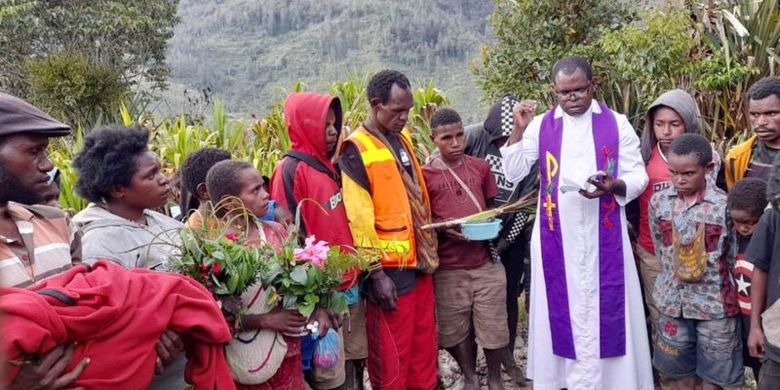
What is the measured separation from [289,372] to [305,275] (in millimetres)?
570

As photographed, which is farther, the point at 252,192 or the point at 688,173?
the point at 688,173

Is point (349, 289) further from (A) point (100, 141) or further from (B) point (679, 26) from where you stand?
(B) point (679, 26)

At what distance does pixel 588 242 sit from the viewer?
14.0 ft

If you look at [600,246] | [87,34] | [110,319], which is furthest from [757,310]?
[87,34]

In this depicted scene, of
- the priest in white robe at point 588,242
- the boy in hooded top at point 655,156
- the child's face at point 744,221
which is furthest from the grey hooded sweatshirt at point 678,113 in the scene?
the child's face at point 744,221

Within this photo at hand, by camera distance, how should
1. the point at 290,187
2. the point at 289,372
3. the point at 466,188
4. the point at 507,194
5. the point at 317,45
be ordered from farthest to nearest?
the point at 317,45
the point at 507,194
the point at 466,188
the point at 290,187
the point at 289,372

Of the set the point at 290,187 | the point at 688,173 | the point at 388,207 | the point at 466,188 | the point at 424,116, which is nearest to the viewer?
the point at 688,173

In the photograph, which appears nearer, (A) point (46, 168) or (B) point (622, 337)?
(A) point (46, 168)

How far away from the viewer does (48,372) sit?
2.23 m

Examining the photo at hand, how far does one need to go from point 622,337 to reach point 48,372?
313 cm

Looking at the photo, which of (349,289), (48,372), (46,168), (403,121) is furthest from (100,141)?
(403,121)

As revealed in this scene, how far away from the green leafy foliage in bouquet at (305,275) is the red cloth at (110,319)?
1.45 ft

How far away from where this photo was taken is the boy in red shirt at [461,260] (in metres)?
4.51

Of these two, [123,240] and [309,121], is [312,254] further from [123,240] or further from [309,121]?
[309,121]
